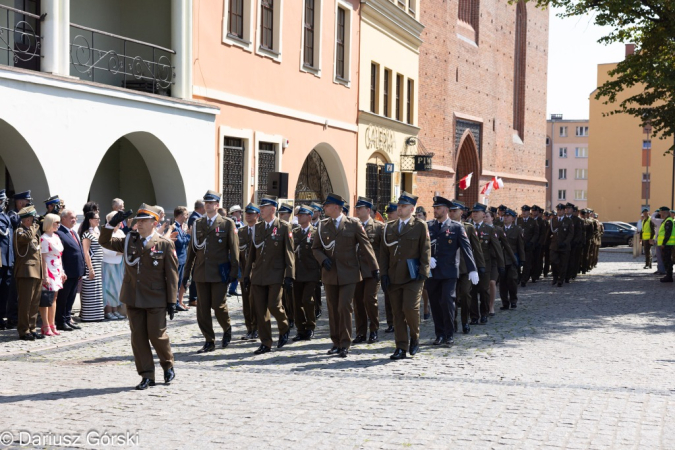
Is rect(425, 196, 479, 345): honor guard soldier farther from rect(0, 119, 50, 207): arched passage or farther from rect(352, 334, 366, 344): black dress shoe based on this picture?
rect(0, 119, 50, 207): arched passage

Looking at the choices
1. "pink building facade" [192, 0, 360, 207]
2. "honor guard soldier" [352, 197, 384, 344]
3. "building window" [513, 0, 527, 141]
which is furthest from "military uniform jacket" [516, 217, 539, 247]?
"building window" [513, 0, 527, 141]

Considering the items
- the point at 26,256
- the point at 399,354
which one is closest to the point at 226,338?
the point at 399,354

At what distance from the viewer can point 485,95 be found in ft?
146

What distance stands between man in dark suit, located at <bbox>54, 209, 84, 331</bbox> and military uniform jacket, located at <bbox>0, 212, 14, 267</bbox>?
2.12ft

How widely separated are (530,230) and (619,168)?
62403mm

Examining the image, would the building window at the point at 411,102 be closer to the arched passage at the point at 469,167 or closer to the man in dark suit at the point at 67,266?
the arched passage at the point at 469,167

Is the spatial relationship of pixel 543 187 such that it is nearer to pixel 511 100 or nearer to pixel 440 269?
pixel 511 100

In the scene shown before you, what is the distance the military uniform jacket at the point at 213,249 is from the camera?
10773 millimetres

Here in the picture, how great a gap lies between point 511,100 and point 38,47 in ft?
118

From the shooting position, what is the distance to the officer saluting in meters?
8.52

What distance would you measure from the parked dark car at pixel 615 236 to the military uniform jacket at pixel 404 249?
4210 centimetres

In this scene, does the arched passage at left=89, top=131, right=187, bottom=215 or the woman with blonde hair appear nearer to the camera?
the woman with blonde hair

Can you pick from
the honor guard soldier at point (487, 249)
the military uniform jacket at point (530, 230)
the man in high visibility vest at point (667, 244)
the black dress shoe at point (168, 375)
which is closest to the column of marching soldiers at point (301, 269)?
the black dress shoe at point (168, 375)

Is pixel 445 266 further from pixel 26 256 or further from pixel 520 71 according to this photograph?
pixel 520 71
